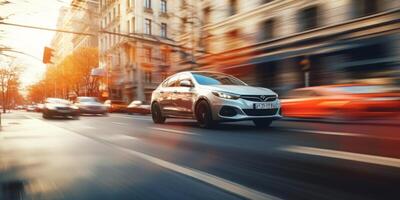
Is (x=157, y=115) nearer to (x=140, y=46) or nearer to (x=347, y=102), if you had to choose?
(x=347, y=102)

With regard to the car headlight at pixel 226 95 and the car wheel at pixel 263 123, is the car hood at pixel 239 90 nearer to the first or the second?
the car headlight at pixel 226 95

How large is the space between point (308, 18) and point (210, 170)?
20624mm

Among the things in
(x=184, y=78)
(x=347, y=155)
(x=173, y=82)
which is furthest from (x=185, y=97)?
(x=347, y=155)

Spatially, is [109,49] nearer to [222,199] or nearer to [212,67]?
[212,67]

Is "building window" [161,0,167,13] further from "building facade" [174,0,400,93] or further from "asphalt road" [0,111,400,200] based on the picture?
"asphalt road" [0,111,400,200]

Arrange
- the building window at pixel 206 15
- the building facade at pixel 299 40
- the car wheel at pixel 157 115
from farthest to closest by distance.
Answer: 1. the building window at pixel 206 15
2. the building facade at pixel 299 40
3. the car wheel at pixel 157 115

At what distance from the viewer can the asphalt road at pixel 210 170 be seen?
3074 millimetres

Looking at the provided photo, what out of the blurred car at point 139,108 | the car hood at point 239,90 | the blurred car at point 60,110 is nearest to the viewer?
the car hood at point 239,90

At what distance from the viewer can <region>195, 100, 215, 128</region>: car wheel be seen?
8867mm

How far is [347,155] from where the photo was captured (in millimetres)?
4609

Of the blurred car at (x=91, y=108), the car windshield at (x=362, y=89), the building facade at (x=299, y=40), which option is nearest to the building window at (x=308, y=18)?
the building facade at (x=299, y=40)

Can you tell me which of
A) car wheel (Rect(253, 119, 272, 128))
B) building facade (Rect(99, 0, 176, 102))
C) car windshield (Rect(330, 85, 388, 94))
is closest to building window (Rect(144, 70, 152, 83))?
building facade (Rect(99, 0, 176, 102))

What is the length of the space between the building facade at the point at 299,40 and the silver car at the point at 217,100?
27.2ft

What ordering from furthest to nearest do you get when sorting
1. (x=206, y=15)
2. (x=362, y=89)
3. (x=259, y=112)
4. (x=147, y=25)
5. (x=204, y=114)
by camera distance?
1. (x=147, y=25)
2. (x=206, y=15)
3. (x=362, y=89)
4. (x=204, y=114)
5. (x=259, y=112)
